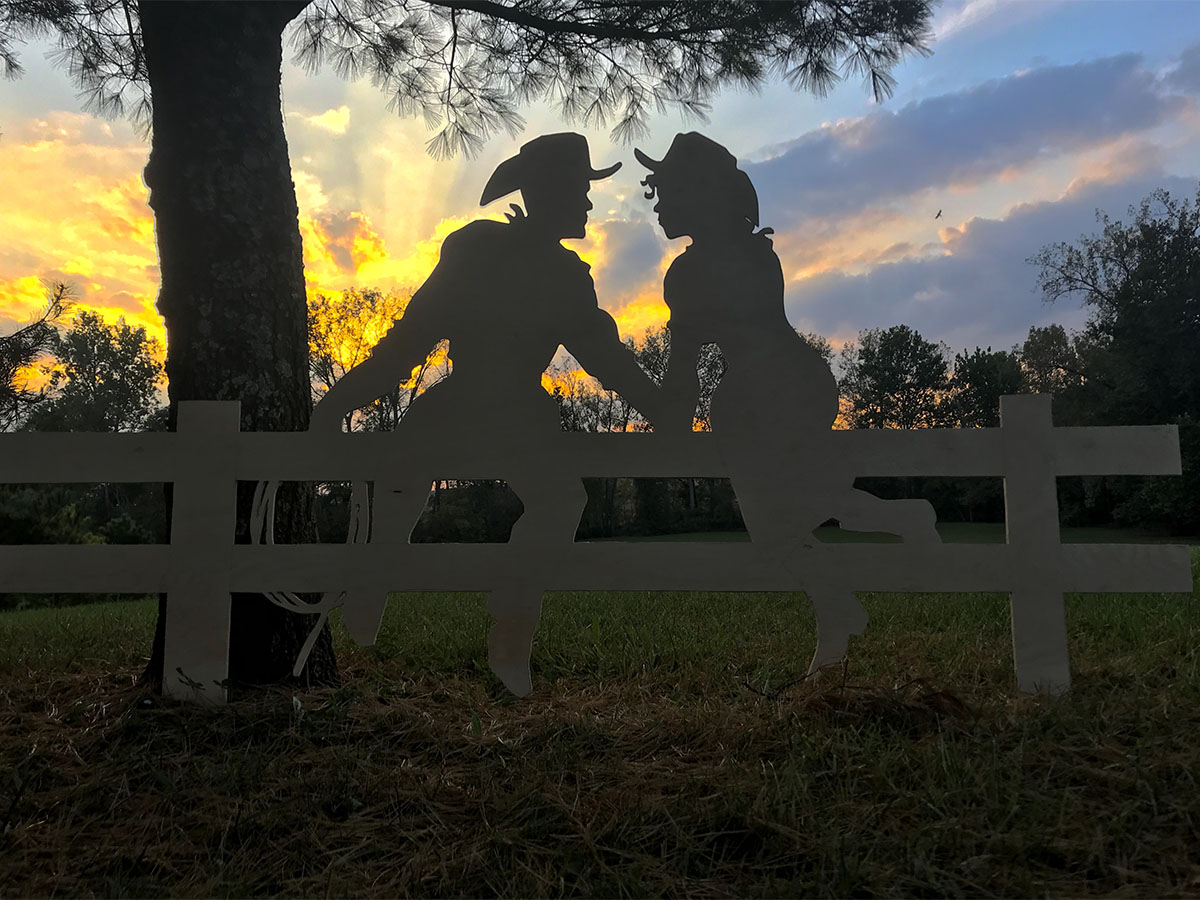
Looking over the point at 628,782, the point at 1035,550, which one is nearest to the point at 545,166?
the point at 628,782

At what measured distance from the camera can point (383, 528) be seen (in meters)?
2.65

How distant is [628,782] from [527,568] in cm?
89

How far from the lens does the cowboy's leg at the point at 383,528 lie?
2617 mm

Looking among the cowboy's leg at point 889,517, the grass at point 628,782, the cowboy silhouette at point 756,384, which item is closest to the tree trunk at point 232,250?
the grass at point 628,782

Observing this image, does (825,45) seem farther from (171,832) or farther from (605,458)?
(171,832)

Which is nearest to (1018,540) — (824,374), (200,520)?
(824,374)

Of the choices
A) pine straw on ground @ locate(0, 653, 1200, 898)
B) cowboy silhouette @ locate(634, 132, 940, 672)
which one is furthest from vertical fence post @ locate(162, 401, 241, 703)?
cowboy silhouette @ locate(634, 132, 940, 672)

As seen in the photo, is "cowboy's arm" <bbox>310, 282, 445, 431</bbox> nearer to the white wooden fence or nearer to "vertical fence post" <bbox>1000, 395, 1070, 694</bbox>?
the white wooden fence

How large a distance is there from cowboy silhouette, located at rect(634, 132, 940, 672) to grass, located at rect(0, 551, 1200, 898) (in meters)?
0.54

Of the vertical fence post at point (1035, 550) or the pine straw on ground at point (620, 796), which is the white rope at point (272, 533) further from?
the vertical fence post at point (1035, 550)

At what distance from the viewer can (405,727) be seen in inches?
93.7

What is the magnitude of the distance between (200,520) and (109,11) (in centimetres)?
393

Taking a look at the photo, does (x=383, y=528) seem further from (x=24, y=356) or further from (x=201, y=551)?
(x=24, y=356)

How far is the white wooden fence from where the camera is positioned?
256cm
